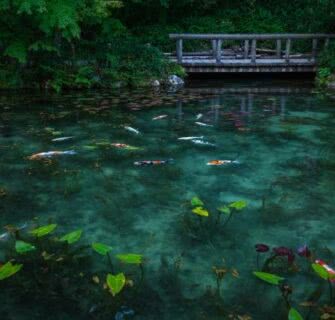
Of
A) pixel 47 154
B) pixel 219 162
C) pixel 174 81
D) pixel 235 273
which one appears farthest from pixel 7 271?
pixel 174 81

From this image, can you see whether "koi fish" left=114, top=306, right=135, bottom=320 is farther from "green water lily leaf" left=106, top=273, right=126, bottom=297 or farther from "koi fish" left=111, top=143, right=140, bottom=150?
"koi fish" left=111, top=143, right=140, bottom=150

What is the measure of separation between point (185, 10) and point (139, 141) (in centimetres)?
1562

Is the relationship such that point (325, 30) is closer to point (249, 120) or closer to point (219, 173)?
point (249, 120)

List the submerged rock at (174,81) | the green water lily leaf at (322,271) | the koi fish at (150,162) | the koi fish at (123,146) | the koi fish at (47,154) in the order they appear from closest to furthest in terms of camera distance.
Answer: the green water lily leaf at (322,271), the koi fish at (150,162), the koi fish at (47,154), the koi fish at (123,146), the submerged rock at (174,81)

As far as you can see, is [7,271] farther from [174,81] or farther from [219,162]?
[174,81]

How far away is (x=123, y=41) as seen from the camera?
14352 mm

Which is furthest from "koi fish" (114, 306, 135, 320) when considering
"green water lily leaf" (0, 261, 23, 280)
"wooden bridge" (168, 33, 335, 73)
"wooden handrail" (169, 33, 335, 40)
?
"wooden handrail" (169, 33, 335, 40)

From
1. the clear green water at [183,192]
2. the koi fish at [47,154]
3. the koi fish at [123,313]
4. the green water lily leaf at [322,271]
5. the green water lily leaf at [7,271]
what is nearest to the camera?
the koi fish at [123,313]

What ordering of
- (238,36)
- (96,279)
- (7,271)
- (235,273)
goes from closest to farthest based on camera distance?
(7,271), (96,279), (235,273), (238,36)

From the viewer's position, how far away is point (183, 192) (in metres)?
4.78

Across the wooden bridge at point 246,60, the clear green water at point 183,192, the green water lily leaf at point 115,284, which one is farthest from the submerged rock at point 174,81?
the green water lily leaf at point 115,284

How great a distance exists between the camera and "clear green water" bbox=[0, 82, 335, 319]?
3051 mm

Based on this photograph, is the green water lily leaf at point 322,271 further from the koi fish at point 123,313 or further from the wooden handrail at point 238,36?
the wooden handrail at point 238,36

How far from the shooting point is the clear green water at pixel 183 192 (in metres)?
3.05
